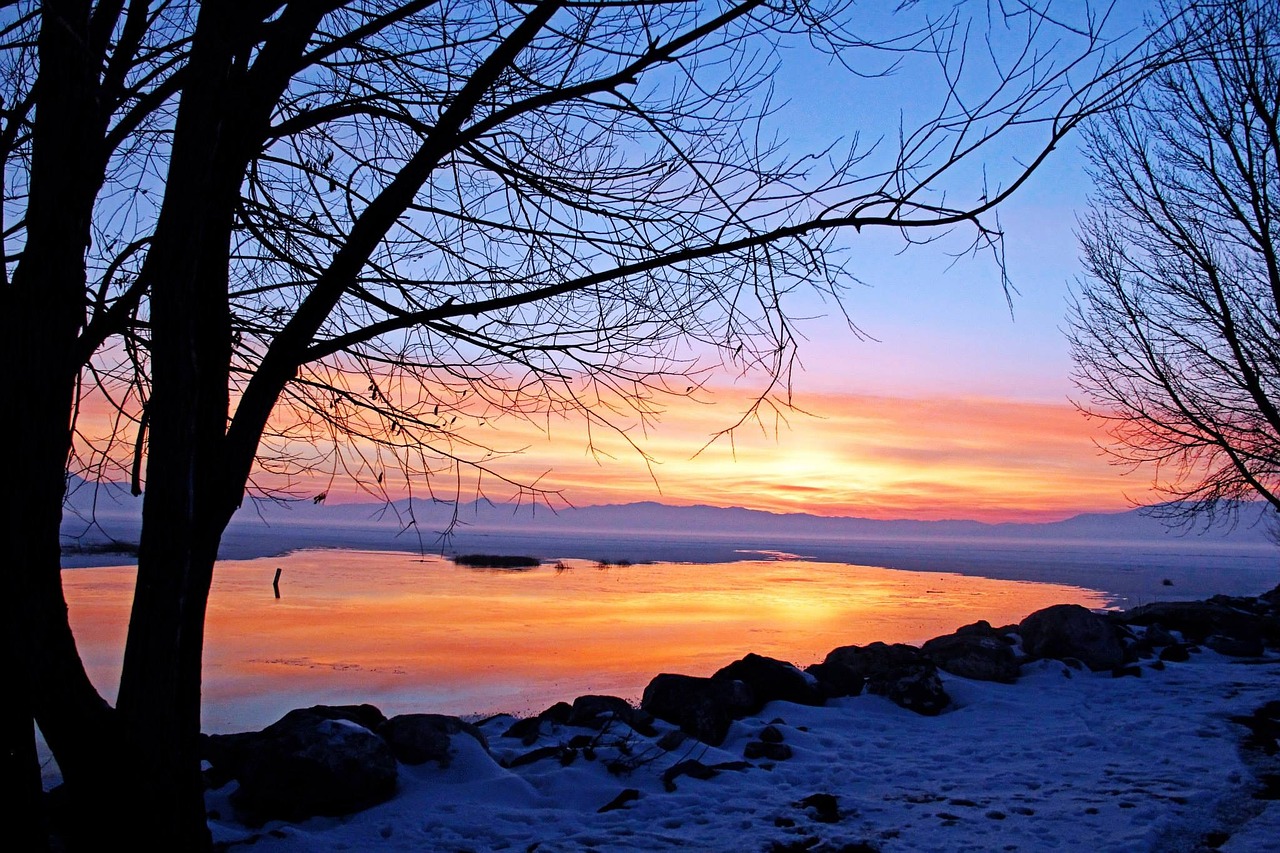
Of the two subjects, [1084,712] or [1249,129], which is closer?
[1084,712]

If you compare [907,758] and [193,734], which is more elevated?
[193,734]

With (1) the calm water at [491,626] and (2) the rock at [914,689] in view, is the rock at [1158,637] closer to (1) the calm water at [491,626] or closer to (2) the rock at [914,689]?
(2) the rock at [914,689]

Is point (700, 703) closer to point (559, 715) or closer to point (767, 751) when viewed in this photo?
point (767, 751)

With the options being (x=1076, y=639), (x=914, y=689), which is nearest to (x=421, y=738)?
(x=914, y=689)

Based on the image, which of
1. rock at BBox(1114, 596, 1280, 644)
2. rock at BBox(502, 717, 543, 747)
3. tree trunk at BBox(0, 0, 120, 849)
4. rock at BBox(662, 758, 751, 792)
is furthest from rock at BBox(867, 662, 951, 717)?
tree trunk at BBox(0, 0, 120, 849)

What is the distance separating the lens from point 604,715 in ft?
24.0

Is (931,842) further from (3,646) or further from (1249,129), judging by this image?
(1249,129)

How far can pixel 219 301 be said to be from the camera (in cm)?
377

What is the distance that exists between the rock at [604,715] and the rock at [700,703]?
17 cm

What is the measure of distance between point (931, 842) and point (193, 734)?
3608 mm

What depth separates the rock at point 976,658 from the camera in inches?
357

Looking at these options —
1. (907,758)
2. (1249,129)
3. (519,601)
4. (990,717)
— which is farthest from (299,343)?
(519,601)

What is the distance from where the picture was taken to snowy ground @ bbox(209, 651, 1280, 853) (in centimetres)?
473

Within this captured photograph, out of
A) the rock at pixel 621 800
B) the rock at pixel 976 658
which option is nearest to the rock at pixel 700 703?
the rock at pixel 621 800
